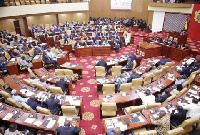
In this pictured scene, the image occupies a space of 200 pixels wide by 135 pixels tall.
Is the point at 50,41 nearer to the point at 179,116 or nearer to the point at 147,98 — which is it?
the point at 147,98

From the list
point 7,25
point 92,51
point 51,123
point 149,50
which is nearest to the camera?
point 51,123

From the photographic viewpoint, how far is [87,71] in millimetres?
10734

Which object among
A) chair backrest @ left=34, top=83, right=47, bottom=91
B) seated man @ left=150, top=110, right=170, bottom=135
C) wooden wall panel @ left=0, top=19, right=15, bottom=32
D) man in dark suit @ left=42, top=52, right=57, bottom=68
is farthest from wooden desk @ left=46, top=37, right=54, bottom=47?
seated man @ left=150, top=110, right=170, bottom=135

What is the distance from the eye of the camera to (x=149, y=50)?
12.4 metres

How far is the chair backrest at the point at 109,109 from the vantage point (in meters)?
5.97

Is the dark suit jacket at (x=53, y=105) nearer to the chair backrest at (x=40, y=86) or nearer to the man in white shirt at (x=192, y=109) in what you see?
the chair backrest at (x=40, y=86)

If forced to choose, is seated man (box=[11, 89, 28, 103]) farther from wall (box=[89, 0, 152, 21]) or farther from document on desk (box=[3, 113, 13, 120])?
wall (box=[89, 0, 152, 21])

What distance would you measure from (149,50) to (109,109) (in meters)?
7.59

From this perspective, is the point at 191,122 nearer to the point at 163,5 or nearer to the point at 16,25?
the point at 163,5

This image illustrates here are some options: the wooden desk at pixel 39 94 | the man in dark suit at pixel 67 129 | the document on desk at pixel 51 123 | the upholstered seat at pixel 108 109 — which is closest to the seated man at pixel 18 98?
the wooden desk at pixel 39 94

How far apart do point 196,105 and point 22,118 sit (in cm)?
592

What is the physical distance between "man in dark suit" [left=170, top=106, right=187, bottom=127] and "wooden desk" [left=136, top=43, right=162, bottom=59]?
23.9ft

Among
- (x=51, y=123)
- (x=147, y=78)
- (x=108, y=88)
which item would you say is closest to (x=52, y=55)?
(x=108, y=88)

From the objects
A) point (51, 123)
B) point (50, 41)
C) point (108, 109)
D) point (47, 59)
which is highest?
point (50, 41)
